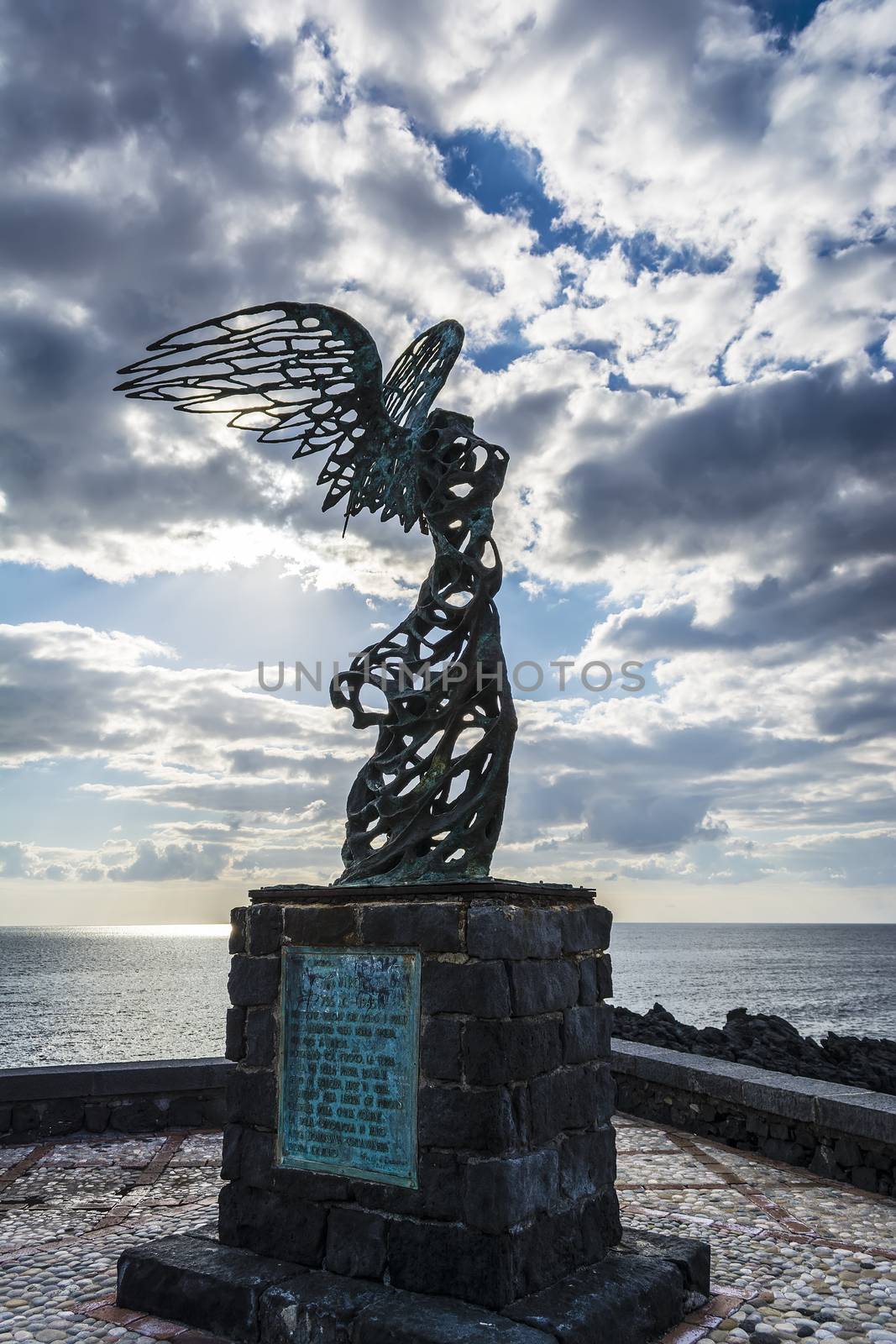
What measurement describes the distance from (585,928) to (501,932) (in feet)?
3.16

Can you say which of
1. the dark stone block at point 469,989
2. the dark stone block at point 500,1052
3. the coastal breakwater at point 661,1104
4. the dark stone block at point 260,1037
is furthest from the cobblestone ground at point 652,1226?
the dark stone block at point 469,989

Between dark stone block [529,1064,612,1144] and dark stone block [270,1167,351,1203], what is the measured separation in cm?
106

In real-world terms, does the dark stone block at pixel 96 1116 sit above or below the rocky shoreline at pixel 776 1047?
above

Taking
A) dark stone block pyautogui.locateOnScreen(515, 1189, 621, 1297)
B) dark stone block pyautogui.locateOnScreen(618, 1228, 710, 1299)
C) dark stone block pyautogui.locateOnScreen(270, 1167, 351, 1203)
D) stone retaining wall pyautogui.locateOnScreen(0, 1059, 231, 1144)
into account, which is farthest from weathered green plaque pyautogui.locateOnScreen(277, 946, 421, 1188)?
stone retaining wall pyautogui.locateOnScreen(0, 1059, 231, 1144)

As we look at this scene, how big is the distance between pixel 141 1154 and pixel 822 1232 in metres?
5.21

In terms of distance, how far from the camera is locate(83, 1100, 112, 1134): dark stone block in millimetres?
8664

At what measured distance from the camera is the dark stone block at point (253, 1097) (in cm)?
548

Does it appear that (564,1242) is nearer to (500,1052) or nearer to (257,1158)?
(500,1052)

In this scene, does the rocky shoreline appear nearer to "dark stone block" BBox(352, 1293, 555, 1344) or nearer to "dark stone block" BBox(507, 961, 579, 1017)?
"dark stone block" BBox(507, 961, 579, 1017)

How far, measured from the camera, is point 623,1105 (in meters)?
9.79

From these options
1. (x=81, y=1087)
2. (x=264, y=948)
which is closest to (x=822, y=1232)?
(x=264, y=948)

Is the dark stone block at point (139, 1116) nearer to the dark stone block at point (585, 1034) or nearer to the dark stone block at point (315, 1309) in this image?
the dark stone block at point (315, 1309)

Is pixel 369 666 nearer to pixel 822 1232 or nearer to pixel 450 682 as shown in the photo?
pixel 450 682

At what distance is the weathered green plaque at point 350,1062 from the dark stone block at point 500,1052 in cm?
34
